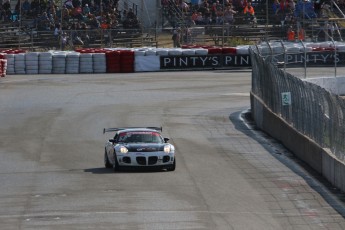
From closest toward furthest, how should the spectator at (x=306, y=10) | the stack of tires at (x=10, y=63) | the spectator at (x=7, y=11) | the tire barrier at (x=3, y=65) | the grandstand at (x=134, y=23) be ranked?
the tire barrier at (x=3, y=65)
the stack of tires at (x=10, y=63)
the spectator at (x=306, y=10)
the grandstand at (x=134, y=23)
the spectator at (x=7, y=11)

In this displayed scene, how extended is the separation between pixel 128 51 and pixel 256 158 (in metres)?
29.0

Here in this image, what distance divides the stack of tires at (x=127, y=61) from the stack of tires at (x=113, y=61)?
0.67ft

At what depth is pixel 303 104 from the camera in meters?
25.5

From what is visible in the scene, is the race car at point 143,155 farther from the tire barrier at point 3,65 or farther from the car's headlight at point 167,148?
the tire barrier at point 3,65

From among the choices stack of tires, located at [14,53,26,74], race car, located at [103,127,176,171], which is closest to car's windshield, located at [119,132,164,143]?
race car, located at [103,127,176,171]

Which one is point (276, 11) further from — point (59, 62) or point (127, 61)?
point (59, 62)

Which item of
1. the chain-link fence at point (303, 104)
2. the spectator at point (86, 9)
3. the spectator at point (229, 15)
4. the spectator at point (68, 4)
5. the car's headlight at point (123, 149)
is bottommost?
the car's headlight at point (123, 149)

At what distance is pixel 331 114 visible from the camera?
2123cm

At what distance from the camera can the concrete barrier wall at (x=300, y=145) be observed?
20.8 meters

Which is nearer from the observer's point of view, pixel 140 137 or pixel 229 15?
pixel 140 137

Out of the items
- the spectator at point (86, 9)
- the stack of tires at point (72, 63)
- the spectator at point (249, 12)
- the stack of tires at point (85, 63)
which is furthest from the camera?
the spectator at point (86, 9)

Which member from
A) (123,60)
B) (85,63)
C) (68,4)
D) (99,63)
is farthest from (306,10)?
(68,4)

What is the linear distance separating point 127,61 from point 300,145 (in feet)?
101

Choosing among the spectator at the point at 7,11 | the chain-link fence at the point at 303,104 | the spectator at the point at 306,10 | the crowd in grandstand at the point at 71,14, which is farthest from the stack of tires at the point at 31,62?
the chain-link fence at the point at 303,104
